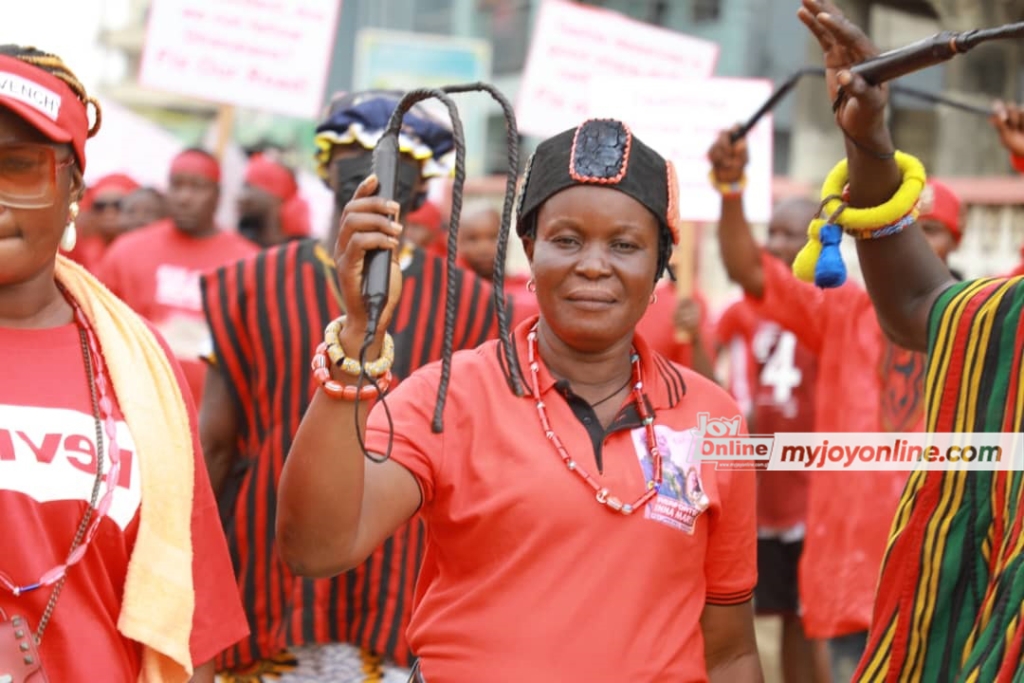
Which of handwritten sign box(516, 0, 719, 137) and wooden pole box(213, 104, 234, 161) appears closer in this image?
handwritten sign box(516, 0, 719, 137)

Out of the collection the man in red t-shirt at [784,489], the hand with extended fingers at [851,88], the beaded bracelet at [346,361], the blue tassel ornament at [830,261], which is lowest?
the man in red t-shirt at [784,489]

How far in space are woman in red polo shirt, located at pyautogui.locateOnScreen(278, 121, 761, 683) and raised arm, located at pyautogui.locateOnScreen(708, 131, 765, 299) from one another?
221 cm

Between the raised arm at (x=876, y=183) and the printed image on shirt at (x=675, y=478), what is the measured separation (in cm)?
54

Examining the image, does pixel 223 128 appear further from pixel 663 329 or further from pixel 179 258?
pixel 663 329

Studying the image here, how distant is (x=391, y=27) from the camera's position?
22781 millimetres

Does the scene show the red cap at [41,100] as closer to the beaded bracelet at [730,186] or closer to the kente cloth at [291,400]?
the kente cloth at [291,400]

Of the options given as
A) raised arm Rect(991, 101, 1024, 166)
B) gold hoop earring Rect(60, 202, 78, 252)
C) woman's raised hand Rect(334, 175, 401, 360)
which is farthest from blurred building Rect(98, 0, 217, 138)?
woman's raised hand Rect(334, 175, 401, 360)

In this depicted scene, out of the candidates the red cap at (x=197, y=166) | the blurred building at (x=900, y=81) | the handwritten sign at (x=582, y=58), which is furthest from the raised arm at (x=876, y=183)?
the blurred building at (x=900, y=81)

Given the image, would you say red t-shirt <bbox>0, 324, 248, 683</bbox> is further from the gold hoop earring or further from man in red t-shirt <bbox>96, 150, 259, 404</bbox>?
man in red t-shirt <bbox>96, 150, 259, 404</bbox>

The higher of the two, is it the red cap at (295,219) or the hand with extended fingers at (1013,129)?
the hand with extended fingers at (1013,129)

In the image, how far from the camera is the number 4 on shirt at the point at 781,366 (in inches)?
257

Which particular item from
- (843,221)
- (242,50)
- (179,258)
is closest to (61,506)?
(843,221)

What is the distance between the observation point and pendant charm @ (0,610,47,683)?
2.45 meters

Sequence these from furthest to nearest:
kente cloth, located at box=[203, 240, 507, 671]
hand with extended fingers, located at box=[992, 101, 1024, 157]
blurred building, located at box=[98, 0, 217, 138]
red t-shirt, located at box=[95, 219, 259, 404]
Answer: blurred building, located at box=[98, 0, 217, 138], red t-shirt, located at box=[95, 219, 259, 404], hand with extended fingers, located at box=[992, 101, 1024, 157], kente cloth, located at box=[203, 240, 507, 671]
